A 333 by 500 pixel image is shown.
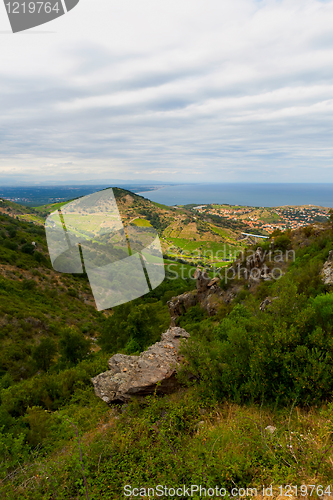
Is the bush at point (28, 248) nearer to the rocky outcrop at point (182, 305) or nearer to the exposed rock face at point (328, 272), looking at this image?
the rocky outcrop at point (182, 305)

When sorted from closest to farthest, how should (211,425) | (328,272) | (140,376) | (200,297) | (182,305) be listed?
(211,425) → (140,376) → (328,272) → (200,297) → (182,305)

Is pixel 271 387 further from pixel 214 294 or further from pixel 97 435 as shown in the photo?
pixel 214 294

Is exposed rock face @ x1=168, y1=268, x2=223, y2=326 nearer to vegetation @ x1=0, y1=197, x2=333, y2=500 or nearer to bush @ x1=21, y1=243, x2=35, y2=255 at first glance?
vegetation @ x1=0, y1=197, x2=333, y2=500

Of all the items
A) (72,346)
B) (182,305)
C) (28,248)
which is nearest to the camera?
(72,346)

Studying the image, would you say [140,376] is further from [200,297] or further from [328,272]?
[200,297]

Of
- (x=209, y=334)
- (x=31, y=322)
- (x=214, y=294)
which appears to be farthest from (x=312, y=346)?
(x=31, y=322)

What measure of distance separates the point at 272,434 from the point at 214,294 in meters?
19.6

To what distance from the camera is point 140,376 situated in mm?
8461

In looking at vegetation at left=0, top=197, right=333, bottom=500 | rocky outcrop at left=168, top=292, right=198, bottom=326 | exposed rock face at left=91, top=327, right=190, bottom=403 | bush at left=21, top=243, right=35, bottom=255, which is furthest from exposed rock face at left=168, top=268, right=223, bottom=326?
bush at left=21, top=243, right=35, bottom=255

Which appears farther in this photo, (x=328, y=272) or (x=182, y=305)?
(x=182, y=305)

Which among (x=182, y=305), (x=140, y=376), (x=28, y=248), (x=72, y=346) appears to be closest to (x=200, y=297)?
A: (x=182, y=305)

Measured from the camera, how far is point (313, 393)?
200 inches

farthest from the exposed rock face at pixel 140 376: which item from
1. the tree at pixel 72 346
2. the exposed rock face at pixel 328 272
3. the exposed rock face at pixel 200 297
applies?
the exposed rock face at pixel 200 297

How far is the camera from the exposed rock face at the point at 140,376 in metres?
8.05
